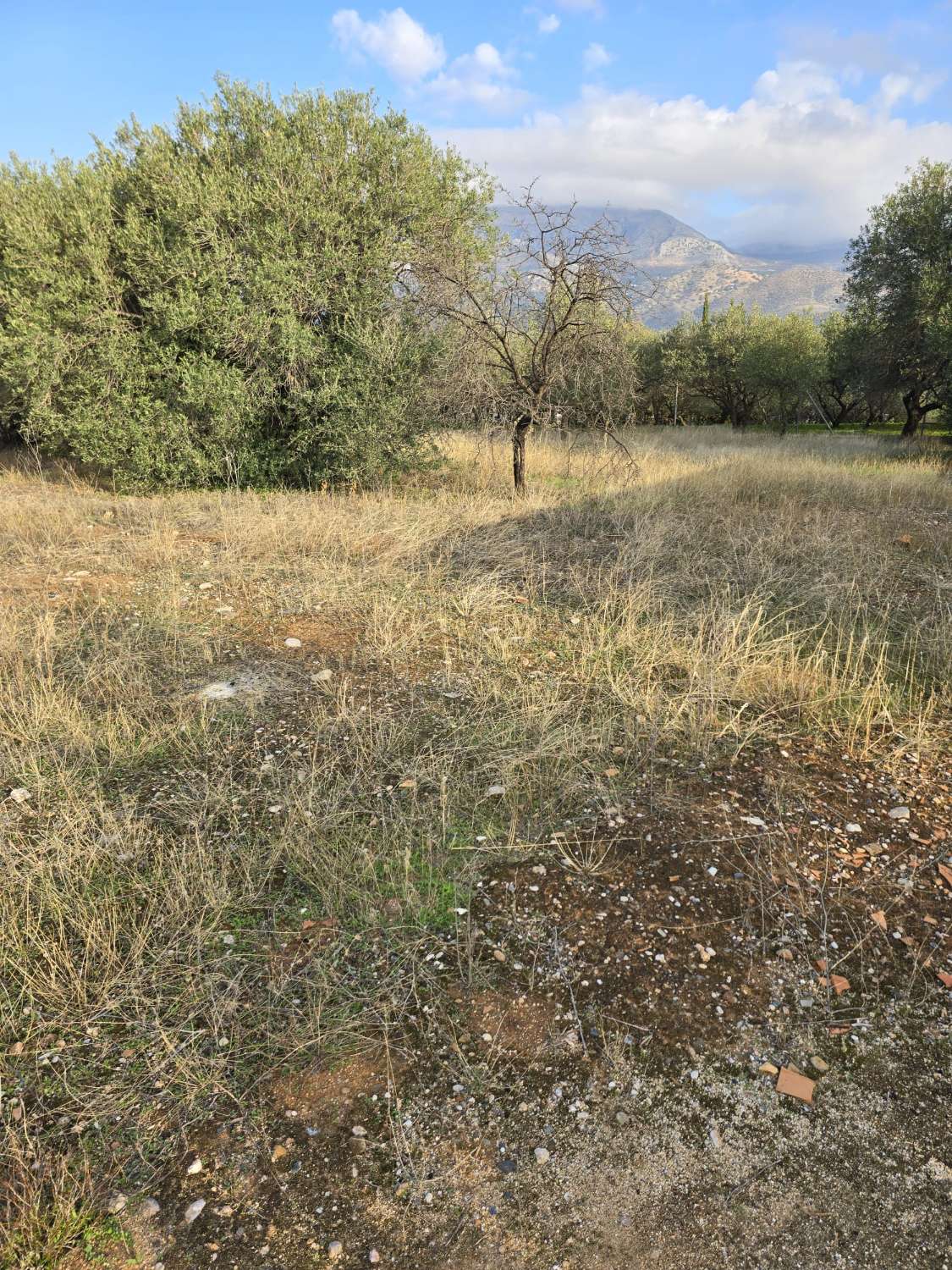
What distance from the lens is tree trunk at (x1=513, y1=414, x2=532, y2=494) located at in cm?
1079

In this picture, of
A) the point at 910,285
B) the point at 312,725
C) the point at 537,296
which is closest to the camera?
the point at 312,725

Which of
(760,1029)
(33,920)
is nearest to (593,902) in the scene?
(760,1029)

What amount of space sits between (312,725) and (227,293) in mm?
9605

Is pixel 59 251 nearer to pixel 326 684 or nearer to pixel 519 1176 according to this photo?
pixel 326 684

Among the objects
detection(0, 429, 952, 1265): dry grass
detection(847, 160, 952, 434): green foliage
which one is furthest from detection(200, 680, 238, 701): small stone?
detection(847, 160, 952, 434): green foliage

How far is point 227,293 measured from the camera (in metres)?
10.9

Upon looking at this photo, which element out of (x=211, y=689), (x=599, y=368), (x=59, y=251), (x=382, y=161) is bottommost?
(x=211, y=689)

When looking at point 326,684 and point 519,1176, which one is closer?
point 519,1176

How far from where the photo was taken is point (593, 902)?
2963 millimetres

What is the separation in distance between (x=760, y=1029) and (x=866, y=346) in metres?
22.8

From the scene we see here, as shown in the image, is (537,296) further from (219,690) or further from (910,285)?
(910,285)

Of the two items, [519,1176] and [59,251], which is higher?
[59,251]

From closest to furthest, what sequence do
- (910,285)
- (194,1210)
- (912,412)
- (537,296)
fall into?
(194,1210)
(537,296)
(910,285)
(912,412)

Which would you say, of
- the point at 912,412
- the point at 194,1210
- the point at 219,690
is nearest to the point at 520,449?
the point at 219,690
